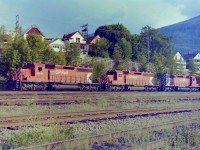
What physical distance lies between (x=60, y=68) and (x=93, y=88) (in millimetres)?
4223

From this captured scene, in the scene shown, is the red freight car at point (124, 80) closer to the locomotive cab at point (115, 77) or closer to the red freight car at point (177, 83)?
the locomotive cab at point (115, 77)

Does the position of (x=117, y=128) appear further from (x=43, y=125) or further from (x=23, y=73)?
(x=23, y=73)

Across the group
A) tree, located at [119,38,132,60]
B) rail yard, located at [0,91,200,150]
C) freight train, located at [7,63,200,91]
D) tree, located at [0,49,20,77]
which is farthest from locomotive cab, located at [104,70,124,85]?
tree, located at [119,38,132,60]

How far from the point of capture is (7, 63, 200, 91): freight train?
24837mm

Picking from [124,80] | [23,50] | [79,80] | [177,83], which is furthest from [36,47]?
[177,83]

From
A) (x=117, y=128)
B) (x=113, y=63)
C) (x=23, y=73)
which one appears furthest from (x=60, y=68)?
(x=113, y=63)

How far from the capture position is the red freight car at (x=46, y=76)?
2453cm

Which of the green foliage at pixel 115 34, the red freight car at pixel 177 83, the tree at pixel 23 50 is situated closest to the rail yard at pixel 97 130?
the tree at pixel 23 50

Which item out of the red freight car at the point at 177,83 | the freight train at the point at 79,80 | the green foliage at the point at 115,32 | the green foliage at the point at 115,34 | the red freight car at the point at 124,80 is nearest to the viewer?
the freight train at the point at 79,80

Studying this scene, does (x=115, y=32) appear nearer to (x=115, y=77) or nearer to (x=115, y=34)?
(x=115, y=34)

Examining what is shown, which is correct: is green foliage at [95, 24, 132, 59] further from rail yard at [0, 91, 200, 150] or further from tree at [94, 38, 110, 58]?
rail yard at [0, 91, 200, 150]

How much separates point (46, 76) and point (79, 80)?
388cm

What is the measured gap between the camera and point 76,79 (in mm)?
28797

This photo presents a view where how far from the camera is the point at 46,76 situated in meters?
26.3
